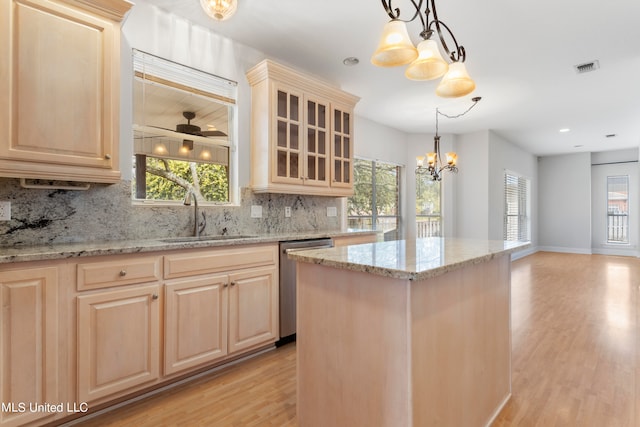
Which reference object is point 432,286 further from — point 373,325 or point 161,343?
point 161,343

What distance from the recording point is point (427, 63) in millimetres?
1793

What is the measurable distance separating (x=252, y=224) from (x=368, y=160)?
2946 millimetres

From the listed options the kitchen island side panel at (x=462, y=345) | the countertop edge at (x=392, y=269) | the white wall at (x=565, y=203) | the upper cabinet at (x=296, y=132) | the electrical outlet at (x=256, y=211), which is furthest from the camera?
the white wall at (x=565, y=203)

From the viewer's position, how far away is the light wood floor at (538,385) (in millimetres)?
1833

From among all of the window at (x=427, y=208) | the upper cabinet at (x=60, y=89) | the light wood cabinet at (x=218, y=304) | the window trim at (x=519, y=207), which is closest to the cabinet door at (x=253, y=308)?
the light wood cabinet at (x=218, y=304)

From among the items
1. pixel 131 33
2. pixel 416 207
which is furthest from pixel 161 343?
pixel 416 207

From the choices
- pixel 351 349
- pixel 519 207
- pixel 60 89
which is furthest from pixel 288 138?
pixel 519 207

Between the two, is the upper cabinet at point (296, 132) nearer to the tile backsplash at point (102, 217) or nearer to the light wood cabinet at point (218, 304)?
the tile backsplash at point (102, 217)

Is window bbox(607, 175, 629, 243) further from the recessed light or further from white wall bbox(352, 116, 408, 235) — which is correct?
the recessed light

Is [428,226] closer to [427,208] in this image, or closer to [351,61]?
[427,208]

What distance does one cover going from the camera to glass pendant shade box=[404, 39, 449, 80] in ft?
5.71

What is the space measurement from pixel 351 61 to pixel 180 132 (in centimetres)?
183

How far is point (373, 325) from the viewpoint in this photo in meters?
1.33

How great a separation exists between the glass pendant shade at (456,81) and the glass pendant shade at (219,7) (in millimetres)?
1512
